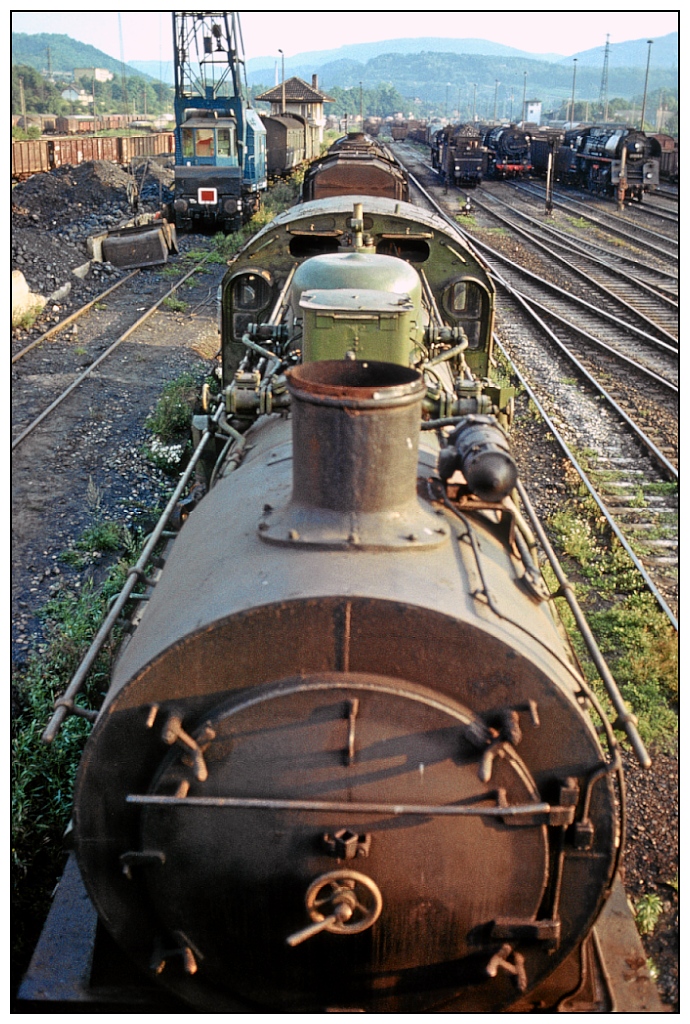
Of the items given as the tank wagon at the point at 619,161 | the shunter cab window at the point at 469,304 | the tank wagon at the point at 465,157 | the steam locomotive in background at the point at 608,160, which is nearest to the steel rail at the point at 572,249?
the steam locomotive in background at the point at 608,160

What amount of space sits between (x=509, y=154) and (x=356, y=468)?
55040mm

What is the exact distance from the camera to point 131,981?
15.0 feet

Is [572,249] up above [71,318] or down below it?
above

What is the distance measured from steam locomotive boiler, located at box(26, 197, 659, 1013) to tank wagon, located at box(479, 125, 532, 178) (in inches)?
2107

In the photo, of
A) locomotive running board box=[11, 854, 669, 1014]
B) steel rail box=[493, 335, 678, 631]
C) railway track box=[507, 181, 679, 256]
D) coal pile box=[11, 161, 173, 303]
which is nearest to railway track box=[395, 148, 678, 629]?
steel rail box=[493, 335, 678, 631]

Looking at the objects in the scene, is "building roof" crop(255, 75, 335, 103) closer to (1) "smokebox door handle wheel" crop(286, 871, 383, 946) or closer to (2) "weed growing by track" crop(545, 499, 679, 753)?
(2) "weed growing by track" crop(545, 499, 679, 753)

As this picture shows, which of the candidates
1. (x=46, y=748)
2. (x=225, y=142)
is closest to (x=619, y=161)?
(x=225, y=142)

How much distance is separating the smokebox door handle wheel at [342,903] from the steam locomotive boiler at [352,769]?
0.01m

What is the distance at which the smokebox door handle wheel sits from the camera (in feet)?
12.2

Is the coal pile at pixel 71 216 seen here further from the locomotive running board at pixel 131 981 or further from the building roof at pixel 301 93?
the building roof at pixel 301 93

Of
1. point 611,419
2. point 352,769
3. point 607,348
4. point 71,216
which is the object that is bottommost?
point 352,769

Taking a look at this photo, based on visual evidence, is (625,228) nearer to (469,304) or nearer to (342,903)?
(469,304)

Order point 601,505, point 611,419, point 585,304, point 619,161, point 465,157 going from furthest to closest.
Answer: point 465,157, point 619,161, point 585,304, point 611,419, point 601,505
